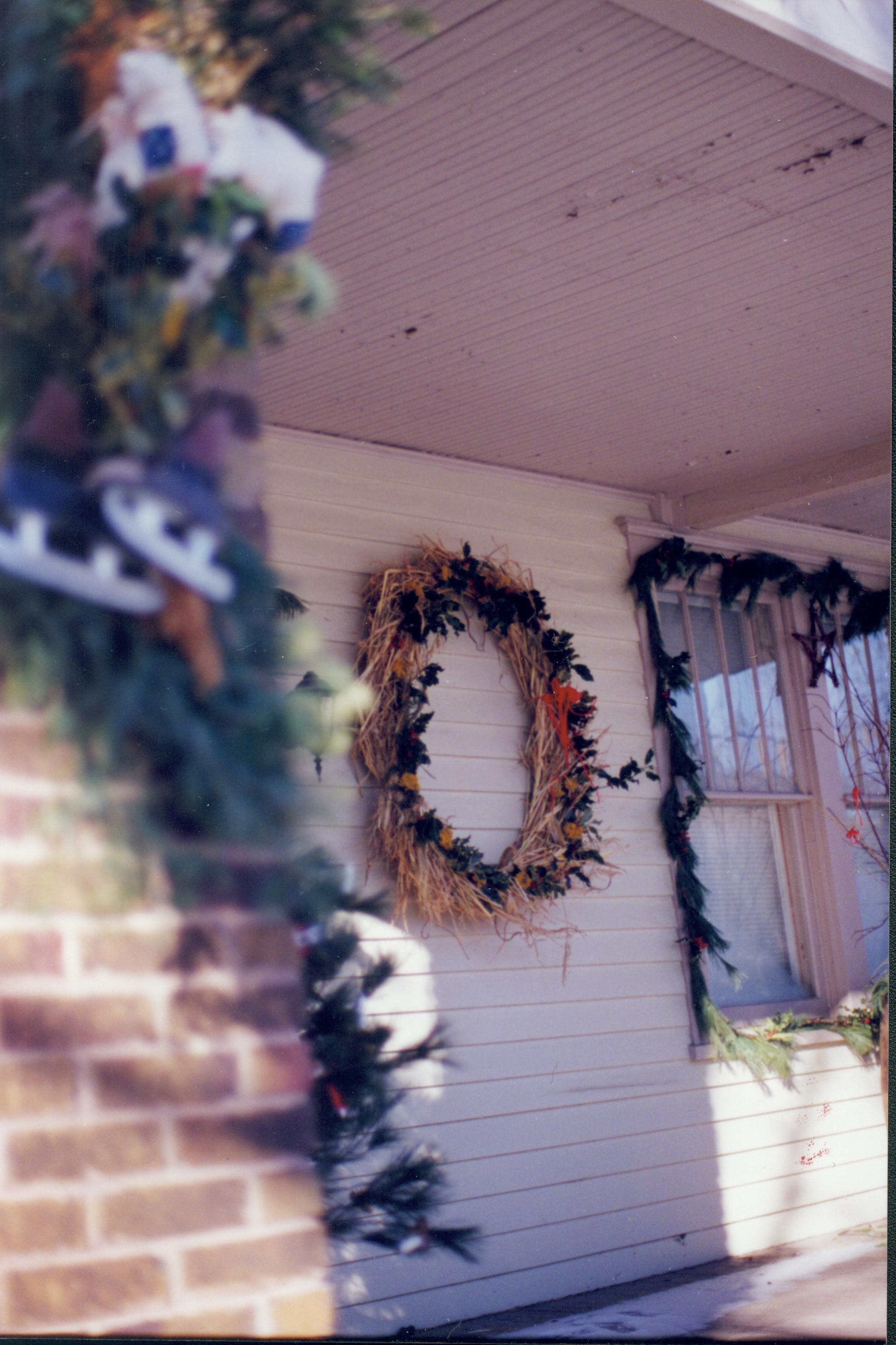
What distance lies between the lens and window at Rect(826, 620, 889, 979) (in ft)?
16.4

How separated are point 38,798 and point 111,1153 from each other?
1.04 feet

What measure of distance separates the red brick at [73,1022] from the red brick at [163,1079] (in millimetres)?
23

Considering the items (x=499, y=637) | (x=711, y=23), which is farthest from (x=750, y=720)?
(x=711, y=23)

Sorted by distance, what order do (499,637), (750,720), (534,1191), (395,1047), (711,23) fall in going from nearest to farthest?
(711,23)
(395,1047)
(534,1191)
(499,637)
(750,720)

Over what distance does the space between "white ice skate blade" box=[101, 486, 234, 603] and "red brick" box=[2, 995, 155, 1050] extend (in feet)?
1.21

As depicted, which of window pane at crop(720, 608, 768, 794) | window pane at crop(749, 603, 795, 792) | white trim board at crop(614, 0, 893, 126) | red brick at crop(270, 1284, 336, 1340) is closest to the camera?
red brick at crop(270, 1284, 336, 1340)

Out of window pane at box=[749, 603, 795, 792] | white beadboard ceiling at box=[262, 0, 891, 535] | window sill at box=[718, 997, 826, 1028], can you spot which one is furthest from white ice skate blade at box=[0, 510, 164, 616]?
window pane at box=[749, 603, 795, 792]

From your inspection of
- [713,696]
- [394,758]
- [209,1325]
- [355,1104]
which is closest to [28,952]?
[209,1325]

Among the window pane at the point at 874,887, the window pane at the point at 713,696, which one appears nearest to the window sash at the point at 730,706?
the window pane at the point at 713,696

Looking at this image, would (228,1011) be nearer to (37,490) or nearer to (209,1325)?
(209,1325)

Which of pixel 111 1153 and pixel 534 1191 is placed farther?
pixel 534 1191

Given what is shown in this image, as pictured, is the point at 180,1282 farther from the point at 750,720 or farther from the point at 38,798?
the point at 750,720

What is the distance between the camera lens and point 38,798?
1.03m

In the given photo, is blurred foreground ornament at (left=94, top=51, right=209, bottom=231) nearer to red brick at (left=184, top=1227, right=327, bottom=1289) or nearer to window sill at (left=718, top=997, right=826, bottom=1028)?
red brick at (left=184, top=1227, right=327, bottom=1289)
